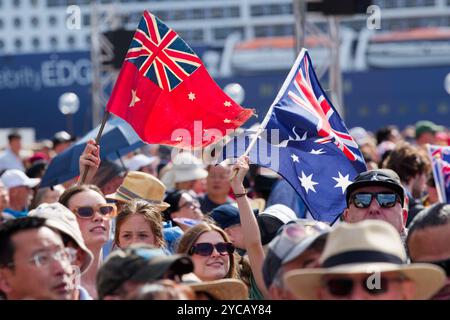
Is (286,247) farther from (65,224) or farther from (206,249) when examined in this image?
(206,249)

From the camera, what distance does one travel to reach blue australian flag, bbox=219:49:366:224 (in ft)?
19.4

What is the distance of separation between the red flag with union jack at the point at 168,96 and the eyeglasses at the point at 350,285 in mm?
3066

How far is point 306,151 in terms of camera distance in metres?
6.08

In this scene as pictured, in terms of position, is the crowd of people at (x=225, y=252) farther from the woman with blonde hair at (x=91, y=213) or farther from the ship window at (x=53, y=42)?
the ship window at (x=53, y=42)

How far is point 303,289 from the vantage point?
10.7 feet

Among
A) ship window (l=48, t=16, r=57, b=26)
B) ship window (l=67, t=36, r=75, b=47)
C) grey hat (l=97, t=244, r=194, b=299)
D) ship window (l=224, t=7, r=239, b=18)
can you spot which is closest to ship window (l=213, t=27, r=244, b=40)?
ship window (l=224, t=7, r=239, b=18)

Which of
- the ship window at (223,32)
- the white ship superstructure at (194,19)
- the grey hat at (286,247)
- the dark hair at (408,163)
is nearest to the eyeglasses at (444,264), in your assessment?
the grey hat at (286,247)

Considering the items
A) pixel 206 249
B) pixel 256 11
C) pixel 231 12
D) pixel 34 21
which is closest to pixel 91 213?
pixel 206 249

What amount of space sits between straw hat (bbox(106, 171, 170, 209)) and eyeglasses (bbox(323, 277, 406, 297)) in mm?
3608

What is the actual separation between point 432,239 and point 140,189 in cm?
314

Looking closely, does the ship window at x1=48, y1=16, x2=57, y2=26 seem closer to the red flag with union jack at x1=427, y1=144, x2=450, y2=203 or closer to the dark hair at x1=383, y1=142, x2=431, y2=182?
the dark hair at x1=383, y1=142, x2=431, y2=182

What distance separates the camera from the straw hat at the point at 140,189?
267 inches

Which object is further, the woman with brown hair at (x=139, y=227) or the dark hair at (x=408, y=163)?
the dark hair at (x=408, y=163)

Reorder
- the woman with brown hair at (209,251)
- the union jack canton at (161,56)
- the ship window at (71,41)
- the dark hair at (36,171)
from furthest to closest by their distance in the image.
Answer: the ship window at (71,41)
the dark hair at (36,171)
the union jack canton at (161,56)
the woman with brown hair at (209,251)
